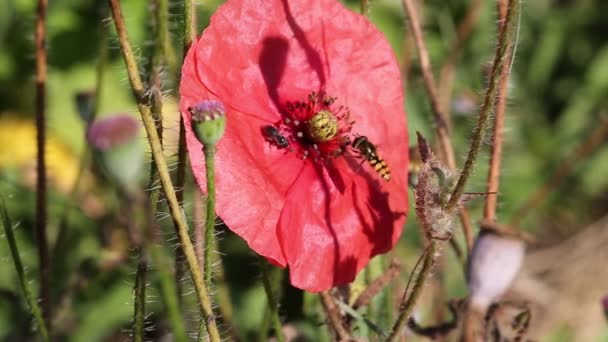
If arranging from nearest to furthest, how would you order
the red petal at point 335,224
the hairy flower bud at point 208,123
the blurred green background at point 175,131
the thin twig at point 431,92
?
1. the hairy flower bud at point 208,123
2. the red petal at point 335,224
3. the thin twig at point 431,92
4. the blurred green background at point 175,131

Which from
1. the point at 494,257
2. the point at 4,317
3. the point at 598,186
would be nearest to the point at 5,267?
the point at 4,317

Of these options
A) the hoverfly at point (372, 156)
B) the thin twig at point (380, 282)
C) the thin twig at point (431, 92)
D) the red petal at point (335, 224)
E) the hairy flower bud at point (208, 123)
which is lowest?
the thin twig at point (380, 282)

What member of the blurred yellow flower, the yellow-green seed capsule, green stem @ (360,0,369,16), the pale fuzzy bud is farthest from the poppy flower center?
the blurred yellow flower

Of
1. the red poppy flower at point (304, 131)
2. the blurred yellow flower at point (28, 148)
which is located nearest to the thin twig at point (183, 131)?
the red poppy flower at point (304, 131)

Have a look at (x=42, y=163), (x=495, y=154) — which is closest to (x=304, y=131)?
(x=495, y=154)

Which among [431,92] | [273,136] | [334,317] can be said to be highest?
[431,92]

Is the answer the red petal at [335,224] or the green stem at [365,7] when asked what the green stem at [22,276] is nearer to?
the red petal at [335,224]

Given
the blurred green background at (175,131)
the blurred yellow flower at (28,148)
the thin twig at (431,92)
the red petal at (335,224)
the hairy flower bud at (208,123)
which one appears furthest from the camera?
the blurred yellow flower at (28,148)

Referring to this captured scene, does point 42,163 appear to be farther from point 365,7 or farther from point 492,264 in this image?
point 492,264
